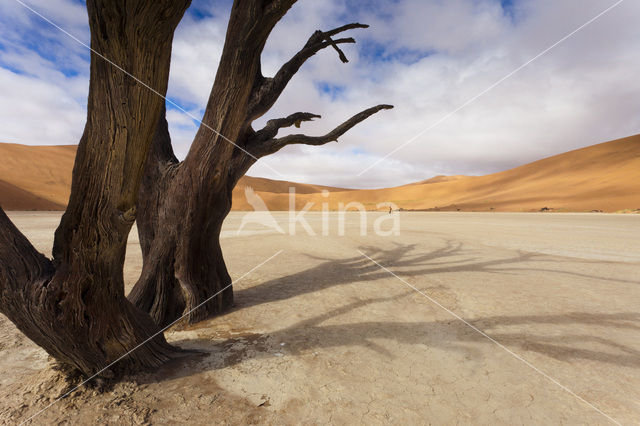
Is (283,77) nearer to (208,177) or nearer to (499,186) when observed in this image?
(208,177)

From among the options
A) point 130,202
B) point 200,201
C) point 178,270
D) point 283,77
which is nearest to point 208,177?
point 200,201

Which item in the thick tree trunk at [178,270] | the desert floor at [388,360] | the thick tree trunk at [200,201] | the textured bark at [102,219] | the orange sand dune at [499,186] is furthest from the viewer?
the orange sand dune at [499,186]

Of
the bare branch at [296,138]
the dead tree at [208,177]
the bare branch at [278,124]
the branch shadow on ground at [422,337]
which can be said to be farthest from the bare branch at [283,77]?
the branch shadow on ground at [422,337]

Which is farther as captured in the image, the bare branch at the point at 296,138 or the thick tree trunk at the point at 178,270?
the bare branch at the point at 296,138

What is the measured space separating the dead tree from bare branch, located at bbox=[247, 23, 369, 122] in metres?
0.01

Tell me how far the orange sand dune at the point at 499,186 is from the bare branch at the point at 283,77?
32183 mm

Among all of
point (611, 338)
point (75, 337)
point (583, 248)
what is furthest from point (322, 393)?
point (583, 248)

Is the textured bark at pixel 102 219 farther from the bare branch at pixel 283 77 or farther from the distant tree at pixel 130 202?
the bare branch at pixel 283 77

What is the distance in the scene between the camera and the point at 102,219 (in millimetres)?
1853

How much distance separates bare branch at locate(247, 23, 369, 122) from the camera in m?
3.73

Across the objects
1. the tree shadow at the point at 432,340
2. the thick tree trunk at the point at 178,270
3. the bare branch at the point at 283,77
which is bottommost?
the tree shadow at the point at 432,340

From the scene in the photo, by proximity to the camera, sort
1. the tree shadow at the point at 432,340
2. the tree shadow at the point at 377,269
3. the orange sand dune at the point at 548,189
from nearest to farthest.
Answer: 1. the tree shadow at the point at 432,340
2. the tree shadow at the point at 377,269
3. the orange sand dune at the point at 548,189

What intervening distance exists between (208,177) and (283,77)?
1.71 meters

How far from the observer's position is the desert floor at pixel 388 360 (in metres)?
1.94
